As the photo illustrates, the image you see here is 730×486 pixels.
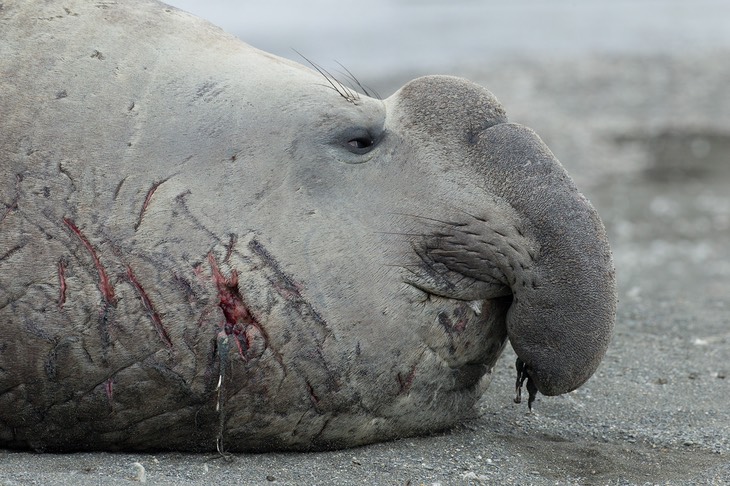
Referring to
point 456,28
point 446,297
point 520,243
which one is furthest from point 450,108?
point 456,28

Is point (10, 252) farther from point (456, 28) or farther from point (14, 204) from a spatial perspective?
point (456, 28)

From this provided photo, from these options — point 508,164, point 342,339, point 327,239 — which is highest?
point 508,164

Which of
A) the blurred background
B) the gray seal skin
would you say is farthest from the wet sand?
the blurred background

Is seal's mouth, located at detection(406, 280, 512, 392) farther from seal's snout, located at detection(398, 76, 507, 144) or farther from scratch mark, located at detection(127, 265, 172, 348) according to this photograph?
scratch mark, located at detection(127, 265, 172, 348)

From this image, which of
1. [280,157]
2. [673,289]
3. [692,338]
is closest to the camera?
[280,157]

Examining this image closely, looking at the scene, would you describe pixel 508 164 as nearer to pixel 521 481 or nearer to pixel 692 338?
pixel 521 481

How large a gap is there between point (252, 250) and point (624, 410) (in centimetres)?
182

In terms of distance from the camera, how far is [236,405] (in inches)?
142

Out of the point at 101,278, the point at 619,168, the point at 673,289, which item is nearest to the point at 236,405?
the point at 101,278

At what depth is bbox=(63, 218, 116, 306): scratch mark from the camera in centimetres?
350

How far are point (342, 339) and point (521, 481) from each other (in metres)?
0.76

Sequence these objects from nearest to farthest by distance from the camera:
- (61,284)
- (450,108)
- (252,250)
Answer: (61,284) < (252,250) < (450,108)

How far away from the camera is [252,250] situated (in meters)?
3.61

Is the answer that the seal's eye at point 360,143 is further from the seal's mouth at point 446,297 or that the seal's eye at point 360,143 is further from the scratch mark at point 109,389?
the scratch mark at point 109,389
